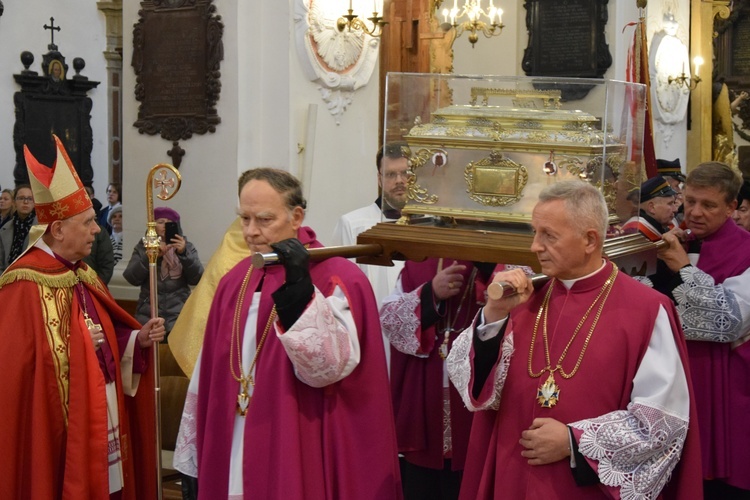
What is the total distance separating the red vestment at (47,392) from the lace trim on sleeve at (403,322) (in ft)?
4.26

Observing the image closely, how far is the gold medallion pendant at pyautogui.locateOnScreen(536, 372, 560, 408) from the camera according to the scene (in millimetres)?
3318

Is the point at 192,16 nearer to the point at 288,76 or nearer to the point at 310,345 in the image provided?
the point at 288,76

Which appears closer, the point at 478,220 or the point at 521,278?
the point at 521,278

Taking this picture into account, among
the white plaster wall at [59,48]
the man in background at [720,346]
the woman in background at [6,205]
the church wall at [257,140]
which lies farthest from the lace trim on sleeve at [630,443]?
the white plaster wall at [59,48]

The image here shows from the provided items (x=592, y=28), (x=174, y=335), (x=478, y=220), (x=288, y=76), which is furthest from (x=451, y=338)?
(x=592, y=28)

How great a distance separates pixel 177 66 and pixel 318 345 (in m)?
4.89

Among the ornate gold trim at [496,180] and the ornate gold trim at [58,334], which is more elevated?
the ornate gold trim at [496,180]

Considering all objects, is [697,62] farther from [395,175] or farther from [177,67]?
[395,175]

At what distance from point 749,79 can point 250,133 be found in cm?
1302

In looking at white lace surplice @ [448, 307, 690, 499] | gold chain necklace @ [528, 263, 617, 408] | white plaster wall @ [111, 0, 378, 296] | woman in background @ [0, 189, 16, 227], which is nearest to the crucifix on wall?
woman in background @ [0, 189, 16, 227]

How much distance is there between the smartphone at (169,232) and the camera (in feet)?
23.2

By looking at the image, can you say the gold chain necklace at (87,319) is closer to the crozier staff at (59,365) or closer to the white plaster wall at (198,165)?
the crozier staff at (59,365)

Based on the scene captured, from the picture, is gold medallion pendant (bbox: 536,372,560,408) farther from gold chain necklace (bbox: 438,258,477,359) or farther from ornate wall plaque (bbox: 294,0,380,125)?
ornate wall plaque (bbox: 294,0,380,125)

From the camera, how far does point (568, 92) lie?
3.68m
